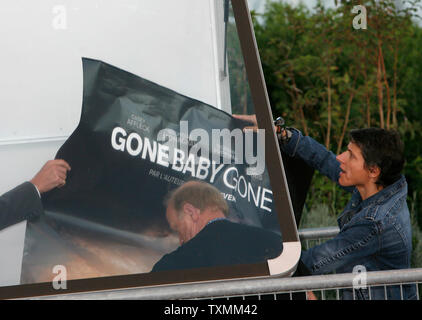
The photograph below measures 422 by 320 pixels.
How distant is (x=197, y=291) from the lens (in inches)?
70.9

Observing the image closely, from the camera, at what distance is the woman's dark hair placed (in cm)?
251

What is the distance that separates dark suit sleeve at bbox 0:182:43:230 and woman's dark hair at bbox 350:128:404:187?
4.67 ft

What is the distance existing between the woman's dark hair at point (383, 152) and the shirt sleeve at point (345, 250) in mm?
283

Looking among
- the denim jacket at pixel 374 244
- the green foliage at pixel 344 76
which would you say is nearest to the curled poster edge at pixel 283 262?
the denim jacket at pixel 374 244

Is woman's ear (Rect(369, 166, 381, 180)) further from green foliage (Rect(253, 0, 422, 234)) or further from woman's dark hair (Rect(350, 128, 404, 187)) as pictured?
green foliage (Rect(253, 0, 422, 234))

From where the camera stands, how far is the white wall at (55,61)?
179 cm

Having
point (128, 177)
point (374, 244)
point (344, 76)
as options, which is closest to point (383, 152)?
point (374, 244)

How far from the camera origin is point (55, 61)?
5.98 feet

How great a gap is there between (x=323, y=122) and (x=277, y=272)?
410 cm
